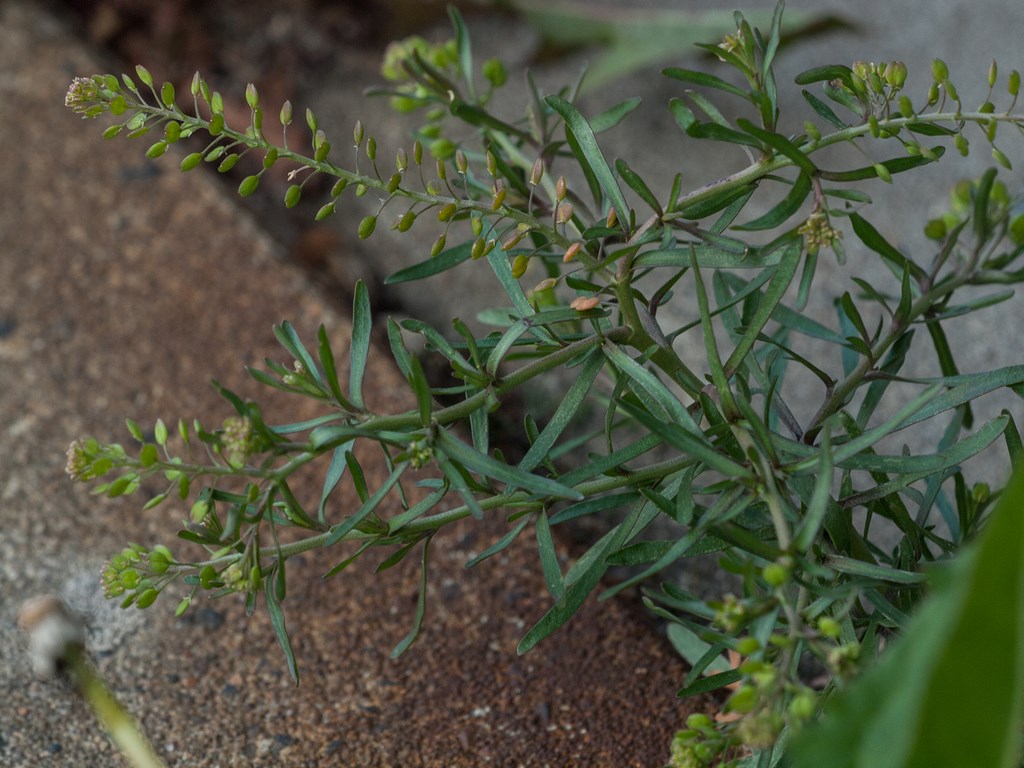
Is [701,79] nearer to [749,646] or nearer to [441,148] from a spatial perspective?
[441,148]

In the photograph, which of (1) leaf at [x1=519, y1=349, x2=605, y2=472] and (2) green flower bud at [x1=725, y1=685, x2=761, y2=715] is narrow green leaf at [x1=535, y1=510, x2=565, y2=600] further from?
(2) green flower bud at [x1=725, y1=685, x2=761, y2=715]

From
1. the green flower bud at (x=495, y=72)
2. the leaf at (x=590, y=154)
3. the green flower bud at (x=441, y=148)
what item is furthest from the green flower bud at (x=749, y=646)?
the green flower bud at (x=495, y=72)

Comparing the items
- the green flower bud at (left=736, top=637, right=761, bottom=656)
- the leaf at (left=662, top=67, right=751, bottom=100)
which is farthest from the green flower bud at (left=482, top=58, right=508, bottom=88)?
the green flower bud at (left=736, top=637, right=761, bottom=656)

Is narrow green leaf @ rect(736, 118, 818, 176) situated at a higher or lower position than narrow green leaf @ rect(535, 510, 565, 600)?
higher

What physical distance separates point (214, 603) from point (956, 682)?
0.85 metres

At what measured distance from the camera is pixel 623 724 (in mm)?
→ 978

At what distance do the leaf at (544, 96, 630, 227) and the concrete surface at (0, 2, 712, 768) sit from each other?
47cm

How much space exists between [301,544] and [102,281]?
955mm

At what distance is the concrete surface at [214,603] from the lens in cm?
98

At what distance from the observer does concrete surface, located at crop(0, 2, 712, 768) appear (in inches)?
38.6

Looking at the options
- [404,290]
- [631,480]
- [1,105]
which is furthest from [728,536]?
[1,105]

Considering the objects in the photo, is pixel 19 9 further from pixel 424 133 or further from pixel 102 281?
pixel 424 133

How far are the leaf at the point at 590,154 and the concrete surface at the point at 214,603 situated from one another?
0.47 meters

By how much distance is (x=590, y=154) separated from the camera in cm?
81
